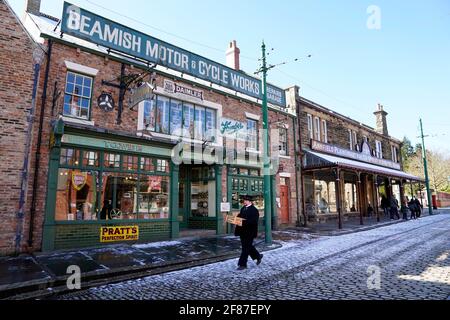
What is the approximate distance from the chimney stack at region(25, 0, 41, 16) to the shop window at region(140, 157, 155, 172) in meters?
7.59

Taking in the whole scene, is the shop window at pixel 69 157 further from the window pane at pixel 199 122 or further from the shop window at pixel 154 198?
the window pane at pixel 199 122

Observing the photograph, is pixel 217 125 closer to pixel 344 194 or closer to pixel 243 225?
pixel 243 225

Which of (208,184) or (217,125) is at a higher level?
(217,125)

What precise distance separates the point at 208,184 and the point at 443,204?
4214 centimetres

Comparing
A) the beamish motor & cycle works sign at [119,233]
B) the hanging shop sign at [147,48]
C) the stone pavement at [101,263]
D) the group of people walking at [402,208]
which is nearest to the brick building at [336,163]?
the group of people walking at [402,208]

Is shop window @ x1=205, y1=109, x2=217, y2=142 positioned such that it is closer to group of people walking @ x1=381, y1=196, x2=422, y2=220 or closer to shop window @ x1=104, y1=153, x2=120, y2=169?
shop window @ x1=104, y1=153, x2=120, y2=169

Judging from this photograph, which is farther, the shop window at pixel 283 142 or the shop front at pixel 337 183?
Result: the shop front at pixel 337 183

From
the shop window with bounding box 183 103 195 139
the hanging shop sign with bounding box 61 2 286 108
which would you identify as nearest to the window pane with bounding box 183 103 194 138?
the shop window with bounding box 183 103 195 139

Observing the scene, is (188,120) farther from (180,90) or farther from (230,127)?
(230,127)

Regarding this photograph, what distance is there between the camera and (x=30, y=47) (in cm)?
919

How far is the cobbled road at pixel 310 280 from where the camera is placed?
5.02m

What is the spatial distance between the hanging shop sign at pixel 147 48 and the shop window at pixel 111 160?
3753 millimetres

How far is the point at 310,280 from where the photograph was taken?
5.89 m
